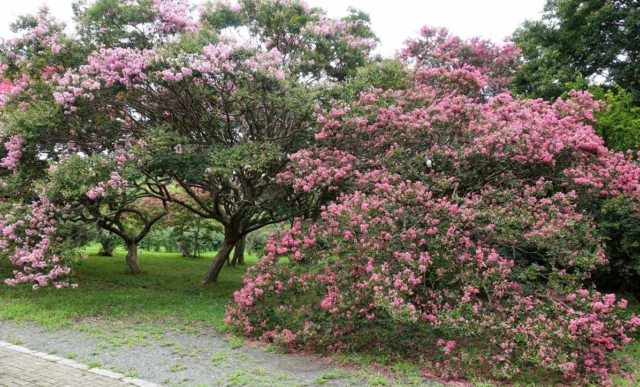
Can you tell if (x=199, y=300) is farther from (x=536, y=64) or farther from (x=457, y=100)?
(x=536, y=64)

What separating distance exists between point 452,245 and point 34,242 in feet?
24.8

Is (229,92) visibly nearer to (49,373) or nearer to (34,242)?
(34,242)

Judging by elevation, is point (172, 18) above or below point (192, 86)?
above

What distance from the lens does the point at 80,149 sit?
33.9 ft

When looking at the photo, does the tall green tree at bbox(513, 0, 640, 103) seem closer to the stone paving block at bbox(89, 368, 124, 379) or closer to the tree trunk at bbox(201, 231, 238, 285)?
the tree trunk at bbox(201, 231, 238, 285)

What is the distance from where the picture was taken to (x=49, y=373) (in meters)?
5.58

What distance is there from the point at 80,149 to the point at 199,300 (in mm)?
4319

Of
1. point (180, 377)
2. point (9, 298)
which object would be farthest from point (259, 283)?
point (9, 298)

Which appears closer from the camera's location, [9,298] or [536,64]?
[9,298]

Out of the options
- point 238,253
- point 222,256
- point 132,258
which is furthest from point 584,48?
point 132,258

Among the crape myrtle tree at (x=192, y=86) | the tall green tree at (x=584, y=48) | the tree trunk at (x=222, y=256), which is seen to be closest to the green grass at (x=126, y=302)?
the tree trunk at (x=222, y=256)

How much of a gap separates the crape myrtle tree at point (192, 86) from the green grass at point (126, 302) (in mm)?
2489

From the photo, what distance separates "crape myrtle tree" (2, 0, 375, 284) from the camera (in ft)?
28.7

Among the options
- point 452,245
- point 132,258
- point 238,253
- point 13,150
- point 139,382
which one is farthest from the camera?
point 238,253
